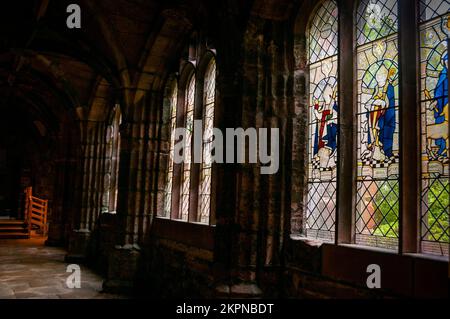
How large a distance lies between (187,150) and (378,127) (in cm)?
401

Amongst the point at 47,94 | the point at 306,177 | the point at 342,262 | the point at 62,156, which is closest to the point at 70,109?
the point at 62,156

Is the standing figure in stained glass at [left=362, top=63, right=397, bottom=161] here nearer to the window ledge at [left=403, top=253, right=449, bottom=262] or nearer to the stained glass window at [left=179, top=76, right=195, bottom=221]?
the window ledge at [left=403, top=253, right=449, bottom=262]

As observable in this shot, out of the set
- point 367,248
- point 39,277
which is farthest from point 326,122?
point 39,277

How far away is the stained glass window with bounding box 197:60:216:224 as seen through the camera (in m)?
6.19

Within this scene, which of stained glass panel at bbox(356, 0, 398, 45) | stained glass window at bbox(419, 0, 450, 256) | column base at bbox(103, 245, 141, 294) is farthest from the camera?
column base at bbox(103, 245, 141, 294)

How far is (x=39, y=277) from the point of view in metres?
8.23

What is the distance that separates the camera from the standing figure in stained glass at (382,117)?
137 inches

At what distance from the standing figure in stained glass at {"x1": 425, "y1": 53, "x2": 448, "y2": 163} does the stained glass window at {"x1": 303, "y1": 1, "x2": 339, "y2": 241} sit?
0.96 metres

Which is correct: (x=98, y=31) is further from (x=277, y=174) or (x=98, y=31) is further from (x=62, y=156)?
(x=62, y=156)

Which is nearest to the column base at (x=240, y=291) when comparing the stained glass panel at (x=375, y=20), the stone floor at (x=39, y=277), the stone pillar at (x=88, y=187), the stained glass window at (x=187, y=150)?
the stained glass panel at (x=375, y=20)

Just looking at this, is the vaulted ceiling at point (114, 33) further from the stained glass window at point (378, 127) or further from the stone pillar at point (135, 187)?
the stained glass window at point (378, 127)

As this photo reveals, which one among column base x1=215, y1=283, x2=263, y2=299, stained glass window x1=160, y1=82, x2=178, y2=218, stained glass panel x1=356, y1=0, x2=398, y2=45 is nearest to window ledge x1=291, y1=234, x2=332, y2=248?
column base x1=215, y1=283, x2=263, y2=299

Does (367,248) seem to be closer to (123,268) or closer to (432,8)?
(432,8)

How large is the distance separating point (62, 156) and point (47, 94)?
8.15ft
